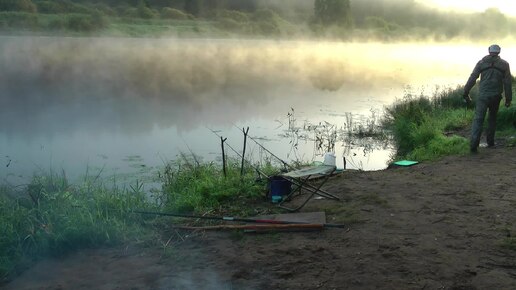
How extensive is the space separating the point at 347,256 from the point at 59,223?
3.52 metres

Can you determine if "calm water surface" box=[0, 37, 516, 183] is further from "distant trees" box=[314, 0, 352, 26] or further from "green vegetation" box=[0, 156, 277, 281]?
"distant trees" box=[314, 0, 352, 26]

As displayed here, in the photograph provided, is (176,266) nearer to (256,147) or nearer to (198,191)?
(198,191)

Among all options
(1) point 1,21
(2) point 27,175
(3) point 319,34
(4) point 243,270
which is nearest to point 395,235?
(4) point 243,270

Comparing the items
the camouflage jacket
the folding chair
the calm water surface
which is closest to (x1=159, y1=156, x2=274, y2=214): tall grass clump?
the folding chair

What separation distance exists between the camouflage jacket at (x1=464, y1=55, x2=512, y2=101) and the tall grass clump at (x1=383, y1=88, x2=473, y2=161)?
1404mm

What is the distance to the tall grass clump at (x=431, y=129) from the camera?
10.9 m

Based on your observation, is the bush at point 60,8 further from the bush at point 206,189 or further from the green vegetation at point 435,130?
the bush at point 206,189

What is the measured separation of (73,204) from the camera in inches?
259

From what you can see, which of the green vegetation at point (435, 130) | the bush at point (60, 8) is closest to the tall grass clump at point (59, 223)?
the green vegetation at point (435, 130)

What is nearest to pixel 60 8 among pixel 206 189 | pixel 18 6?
pixel 18 6

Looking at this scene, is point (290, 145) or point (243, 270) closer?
point (243, 270)

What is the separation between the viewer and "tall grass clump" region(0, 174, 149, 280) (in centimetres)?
565

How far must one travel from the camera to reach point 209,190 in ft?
25.0

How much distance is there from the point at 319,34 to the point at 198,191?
91.4m
